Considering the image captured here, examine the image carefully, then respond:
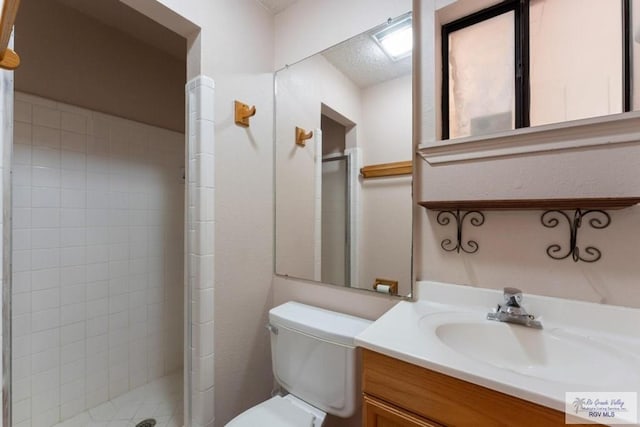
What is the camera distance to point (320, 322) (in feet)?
3.69

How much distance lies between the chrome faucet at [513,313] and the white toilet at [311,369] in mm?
462

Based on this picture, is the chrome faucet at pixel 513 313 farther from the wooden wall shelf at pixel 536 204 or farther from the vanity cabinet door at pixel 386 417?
the vanity cabinet door at pixel 386 417

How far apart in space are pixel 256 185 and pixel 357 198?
530 mm

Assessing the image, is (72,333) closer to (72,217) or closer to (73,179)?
(72,217)

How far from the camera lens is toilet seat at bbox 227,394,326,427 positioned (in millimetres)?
1029

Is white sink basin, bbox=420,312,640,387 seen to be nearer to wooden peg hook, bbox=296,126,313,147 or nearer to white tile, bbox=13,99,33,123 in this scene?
wooden peg hook, bbox=296,126,313,147

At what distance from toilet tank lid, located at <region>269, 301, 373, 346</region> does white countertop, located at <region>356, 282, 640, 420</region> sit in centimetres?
22

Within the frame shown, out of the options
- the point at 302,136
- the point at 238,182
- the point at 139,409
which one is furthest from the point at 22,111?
the point at 139,409

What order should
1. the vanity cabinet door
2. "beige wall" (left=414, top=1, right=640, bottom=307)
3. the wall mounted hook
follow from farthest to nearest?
the wall mounted hook → "beige wall" (left=414, top=1, right=640, bottom=307) → the vanity cabinet door

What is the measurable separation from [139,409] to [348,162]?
6.23 feet

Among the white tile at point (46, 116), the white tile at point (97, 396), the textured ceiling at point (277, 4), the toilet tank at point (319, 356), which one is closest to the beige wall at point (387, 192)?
the toilet tank at point (319, 356)

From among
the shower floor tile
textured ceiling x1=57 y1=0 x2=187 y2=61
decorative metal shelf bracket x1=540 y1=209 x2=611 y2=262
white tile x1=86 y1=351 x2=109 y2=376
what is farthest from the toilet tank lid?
textured ceiling x1=57 y1=0 x2=187 y2=61

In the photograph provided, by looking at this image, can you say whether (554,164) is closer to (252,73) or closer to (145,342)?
(252,73)

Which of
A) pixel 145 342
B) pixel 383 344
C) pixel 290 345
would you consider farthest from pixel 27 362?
pixel 383 344
